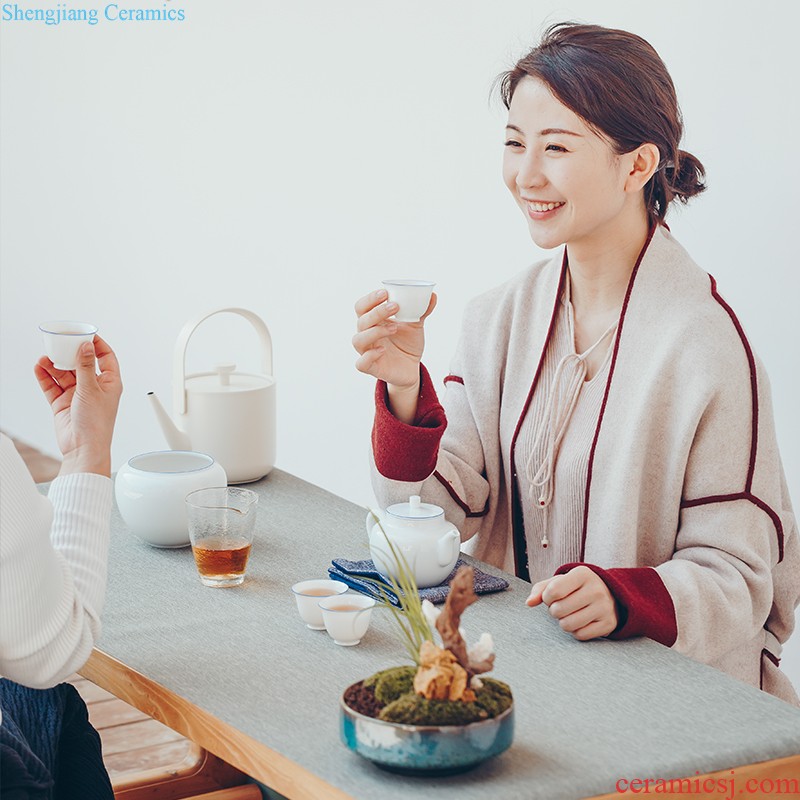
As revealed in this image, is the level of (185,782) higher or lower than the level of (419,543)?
lower

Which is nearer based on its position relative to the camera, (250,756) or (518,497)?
(250,756)

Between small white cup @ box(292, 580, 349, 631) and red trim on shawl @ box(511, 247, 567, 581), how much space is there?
51cm

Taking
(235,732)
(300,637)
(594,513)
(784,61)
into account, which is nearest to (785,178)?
(784,61)

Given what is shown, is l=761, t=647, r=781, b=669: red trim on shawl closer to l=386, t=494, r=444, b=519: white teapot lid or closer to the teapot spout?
l=386, t=494, r=444, b=519: white teapot lid

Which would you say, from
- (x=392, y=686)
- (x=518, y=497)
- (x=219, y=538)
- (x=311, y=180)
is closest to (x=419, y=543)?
(x=219, y=538)

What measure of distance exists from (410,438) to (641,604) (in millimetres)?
490

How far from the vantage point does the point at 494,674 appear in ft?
4.75

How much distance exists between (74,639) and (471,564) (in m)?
0.68

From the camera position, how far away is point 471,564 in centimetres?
184

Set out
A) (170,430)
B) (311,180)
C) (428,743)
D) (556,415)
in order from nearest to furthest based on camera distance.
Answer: (428,743) → (556,415) → (170,430) → (311,180)

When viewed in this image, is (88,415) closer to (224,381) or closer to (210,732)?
(210,732)

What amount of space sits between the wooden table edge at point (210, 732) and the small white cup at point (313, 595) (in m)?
0.23

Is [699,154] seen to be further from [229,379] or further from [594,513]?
[229,379]

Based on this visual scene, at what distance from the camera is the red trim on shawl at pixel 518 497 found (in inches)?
80.8
